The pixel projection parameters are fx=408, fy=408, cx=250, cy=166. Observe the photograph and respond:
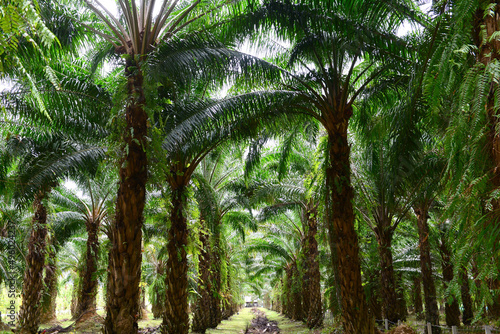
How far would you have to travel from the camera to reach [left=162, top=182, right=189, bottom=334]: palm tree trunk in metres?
9.80

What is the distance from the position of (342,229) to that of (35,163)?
8270 mm

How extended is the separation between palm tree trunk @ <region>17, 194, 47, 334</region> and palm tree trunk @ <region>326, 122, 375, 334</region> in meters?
8.86

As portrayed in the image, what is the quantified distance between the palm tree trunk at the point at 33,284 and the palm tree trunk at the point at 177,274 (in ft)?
15.3

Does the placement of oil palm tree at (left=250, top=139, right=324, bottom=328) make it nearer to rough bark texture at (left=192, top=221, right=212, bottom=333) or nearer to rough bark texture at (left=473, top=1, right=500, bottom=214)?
rough bark texture at (left=192, top=221, right=212, bottom=333)

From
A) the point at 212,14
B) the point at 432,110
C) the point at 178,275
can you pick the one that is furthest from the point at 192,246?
the point at 432,110

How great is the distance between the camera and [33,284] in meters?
12.0

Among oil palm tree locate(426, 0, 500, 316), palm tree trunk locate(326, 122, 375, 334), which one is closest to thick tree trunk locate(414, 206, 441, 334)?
palm tree trunk locate(326, 122, 375, 334)

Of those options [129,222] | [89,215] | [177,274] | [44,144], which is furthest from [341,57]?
[89,215]

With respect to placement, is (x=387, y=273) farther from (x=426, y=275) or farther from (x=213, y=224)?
(x=213, y=224)

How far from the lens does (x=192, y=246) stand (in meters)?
10.4

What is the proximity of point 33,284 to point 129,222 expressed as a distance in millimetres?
7359

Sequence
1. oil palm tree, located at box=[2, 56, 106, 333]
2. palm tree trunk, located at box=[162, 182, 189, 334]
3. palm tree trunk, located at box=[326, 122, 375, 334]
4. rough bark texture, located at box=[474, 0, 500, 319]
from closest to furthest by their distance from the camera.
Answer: rough bark texture, located at box=[474, 0, 500, 319], palm tree trunk, located at box=[326, 122, 375, 334], oil palm tree, located at box=[2, 56, 106, 333], palm tree trunk, located at box=[162, 182, 189, 334]

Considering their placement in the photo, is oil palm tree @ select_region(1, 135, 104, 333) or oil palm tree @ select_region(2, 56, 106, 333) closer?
oil palm tree @ select_region(2, 56, 106, 333)

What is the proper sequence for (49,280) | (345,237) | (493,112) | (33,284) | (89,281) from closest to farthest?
1. (493,112)
2. (345,237)
3. (33,284)
4. (49,280)
5. (89,281)
